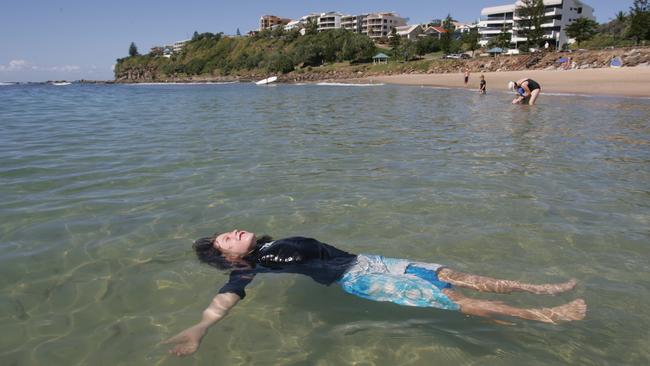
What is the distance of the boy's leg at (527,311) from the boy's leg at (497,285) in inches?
12.3

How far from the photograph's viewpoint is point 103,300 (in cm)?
404

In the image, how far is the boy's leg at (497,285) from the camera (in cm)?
380

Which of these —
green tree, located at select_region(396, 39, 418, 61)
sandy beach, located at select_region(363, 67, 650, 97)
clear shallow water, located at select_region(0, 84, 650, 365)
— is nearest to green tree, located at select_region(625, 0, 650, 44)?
sandy beach, located at select_region(363, 67, 650, 97)

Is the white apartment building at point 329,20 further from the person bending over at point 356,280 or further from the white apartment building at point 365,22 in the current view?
the person bending over at point 356,280

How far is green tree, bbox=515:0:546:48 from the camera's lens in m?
73.9

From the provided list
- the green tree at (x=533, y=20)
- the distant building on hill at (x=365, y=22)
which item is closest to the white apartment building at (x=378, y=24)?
the distant building on hill at (x=365, y=22)

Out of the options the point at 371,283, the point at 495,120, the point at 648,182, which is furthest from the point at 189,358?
the point at 495,120

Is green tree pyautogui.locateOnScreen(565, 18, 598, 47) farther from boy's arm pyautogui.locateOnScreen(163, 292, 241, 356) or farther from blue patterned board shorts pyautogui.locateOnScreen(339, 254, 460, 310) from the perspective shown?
boy's arm pyautogui.locateOnScreen(163, 292, 241, 356)

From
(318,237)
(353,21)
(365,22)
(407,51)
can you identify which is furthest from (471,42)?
(318,237)

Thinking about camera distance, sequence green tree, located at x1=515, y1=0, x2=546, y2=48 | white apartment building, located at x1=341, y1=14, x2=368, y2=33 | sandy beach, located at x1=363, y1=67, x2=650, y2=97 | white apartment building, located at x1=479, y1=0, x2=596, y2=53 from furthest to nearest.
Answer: white apartment building, located at x1=341, y1=14, x2=368, y2=33 < white apartment building, located at x1=479, y1=0, x2=596, y2=53 < green tree, located at x1=515, y1=0, x2=546, y2=48 < sandy beach, located at x1=363, y1=67, x2=650, y2=97

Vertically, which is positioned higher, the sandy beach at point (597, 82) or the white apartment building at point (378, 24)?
the white apartment building at point (378, 24)

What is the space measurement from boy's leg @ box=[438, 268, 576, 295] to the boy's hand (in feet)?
7.11

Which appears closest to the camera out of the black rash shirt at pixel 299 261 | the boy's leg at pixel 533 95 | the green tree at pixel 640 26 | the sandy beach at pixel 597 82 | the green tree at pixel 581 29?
the black rash shirt at pixel 299 261

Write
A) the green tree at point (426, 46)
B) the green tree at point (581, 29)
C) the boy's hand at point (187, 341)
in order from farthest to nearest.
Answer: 1. the green tree at point (426, 46)
2. the green tree at point (581, 29)
3. the boy's hand at point (187, 341)
